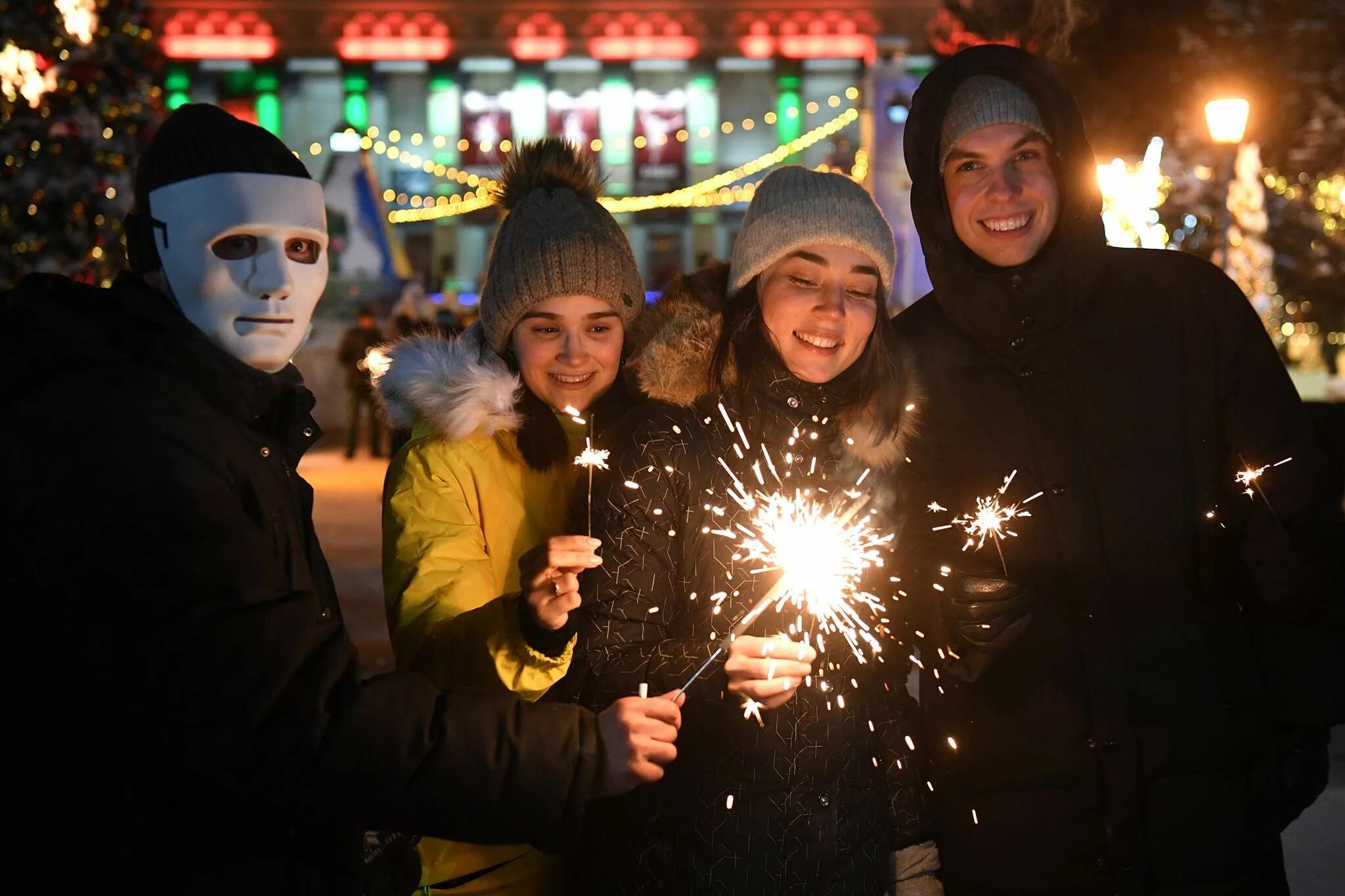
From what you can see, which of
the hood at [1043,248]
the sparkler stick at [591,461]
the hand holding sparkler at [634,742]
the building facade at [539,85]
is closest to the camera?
the hand holding sparkler at [634,742]

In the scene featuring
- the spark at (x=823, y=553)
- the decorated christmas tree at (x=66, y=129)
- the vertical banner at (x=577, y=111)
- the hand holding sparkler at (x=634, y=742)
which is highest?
the vertical banner at (x=577, y=111)

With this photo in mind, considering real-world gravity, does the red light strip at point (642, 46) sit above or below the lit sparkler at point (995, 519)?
above

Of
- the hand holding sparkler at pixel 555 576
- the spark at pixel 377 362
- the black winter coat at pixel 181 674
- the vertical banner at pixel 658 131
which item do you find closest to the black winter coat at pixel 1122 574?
the hand holding sparkler at pixel 555 576

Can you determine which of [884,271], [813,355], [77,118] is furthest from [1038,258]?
[77,118]

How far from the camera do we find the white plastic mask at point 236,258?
198 centimetres

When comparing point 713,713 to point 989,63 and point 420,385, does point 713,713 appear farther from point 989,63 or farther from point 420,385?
point 989,63

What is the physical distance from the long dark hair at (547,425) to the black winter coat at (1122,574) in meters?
0.80

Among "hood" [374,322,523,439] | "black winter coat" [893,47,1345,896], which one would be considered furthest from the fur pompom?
"black winter coat" [893,47,1345,896]

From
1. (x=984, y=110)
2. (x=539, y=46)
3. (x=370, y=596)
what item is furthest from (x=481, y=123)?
(x=984, y=110)

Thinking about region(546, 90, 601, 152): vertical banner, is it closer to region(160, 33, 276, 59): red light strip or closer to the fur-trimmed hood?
region(160, 33, 276, 59): red light strip

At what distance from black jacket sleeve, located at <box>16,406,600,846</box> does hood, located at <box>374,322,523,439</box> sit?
42.8 inches

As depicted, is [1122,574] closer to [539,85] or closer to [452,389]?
[452,389]

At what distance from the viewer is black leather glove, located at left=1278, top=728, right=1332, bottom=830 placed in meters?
2.73

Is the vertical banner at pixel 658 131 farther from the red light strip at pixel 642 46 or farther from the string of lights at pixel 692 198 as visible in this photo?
the string of lights at pixel 692 198
